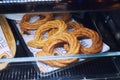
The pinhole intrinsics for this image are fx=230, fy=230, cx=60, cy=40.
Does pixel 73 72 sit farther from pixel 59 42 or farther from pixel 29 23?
pixel 29 23

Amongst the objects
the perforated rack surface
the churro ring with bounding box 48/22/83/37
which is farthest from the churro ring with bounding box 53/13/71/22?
the perforated rack surface

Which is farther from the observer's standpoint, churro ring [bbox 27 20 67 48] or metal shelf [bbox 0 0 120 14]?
churro ring [bbox 27 20 67 48]

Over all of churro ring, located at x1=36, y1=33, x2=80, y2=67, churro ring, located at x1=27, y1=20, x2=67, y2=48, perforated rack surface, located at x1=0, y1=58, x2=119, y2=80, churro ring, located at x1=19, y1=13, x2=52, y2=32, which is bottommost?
perforated rack surface, located at x1=0, y1=58, x2=119, y2=80

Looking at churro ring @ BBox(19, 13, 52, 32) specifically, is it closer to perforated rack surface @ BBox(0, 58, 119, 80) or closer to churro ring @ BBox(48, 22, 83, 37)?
churro ring @ BBox(48, 22, 83, 37)

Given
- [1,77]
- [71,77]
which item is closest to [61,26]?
[71,77]

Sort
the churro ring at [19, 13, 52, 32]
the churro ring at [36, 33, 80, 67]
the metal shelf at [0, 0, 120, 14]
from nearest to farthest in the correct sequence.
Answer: the metal shelf at [0, 0, 120, 14] → the churro ring at [36, 33, 80, 67] → the churro ring at [19, 13, 52, 32]

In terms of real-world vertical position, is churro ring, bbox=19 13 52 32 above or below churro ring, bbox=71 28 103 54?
above

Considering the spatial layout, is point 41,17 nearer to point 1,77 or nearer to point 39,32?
point 39,32

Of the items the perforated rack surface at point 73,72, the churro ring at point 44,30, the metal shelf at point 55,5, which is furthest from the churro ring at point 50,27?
the metal shelf at point 55,5

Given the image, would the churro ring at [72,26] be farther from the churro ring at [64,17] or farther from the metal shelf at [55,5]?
the metal shelf at [55,5]
